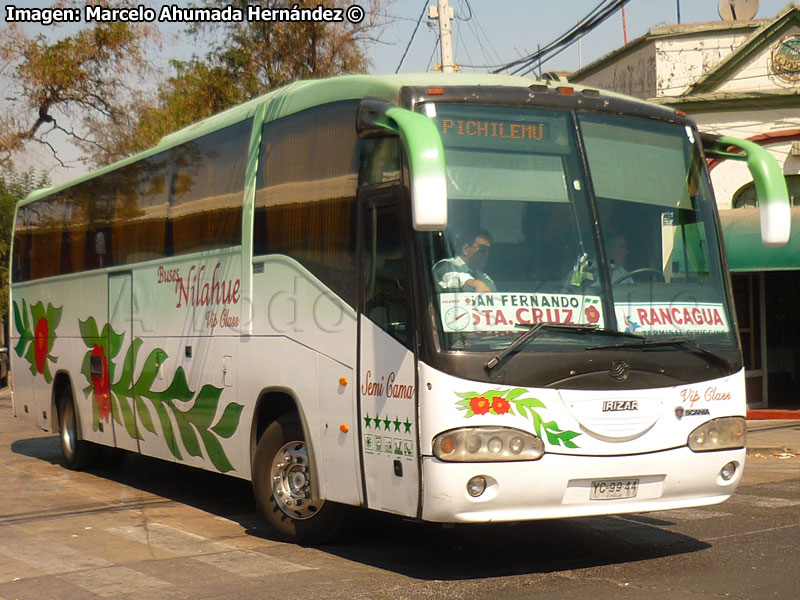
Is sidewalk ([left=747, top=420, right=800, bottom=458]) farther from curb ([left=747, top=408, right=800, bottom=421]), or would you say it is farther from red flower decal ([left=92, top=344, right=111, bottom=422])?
red flower decal ([left=92, top=344, right=111, bottom=422])

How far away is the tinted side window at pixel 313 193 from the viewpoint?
7.85 meters

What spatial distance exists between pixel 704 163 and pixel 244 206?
364cm

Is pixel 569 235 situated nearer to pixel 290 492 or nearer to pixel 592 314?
pixel 592 314

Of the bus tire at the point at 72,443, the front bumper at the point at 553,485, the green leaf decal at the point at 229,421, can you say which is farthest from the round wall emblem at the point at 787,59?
the front bumper at the point at 553,485

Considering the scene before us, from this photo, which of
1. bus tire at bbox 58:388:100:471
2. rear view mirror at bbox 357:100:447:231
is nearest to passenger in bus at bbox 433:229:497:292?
rear view mirror at bbox 357:100:447:231

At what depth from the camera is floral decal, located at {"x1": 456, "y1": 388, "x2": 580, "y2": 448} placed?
6.77 meters

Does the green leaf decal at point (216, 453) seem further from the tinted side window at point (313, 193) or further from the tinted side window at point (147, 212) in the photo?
the tinted side window at point (313, 193)

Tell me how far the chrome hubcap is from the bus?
18 millimetres

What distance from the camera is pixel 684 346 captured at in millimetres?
7363

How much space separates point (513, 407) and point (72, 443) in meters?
8.54

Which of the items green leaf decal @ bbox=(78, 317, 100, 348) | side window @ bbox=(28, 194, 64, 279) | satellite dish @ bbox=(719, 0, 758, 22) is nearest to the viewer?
green leaf decal @ bbox=(78, 317, 100, 348)

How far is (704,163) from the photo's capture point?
8.01m

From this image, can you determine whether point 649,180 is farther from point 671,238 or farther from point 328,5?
point 328,5

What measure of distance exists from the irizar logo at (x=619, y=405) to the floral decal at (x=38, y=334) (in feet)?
28.9
